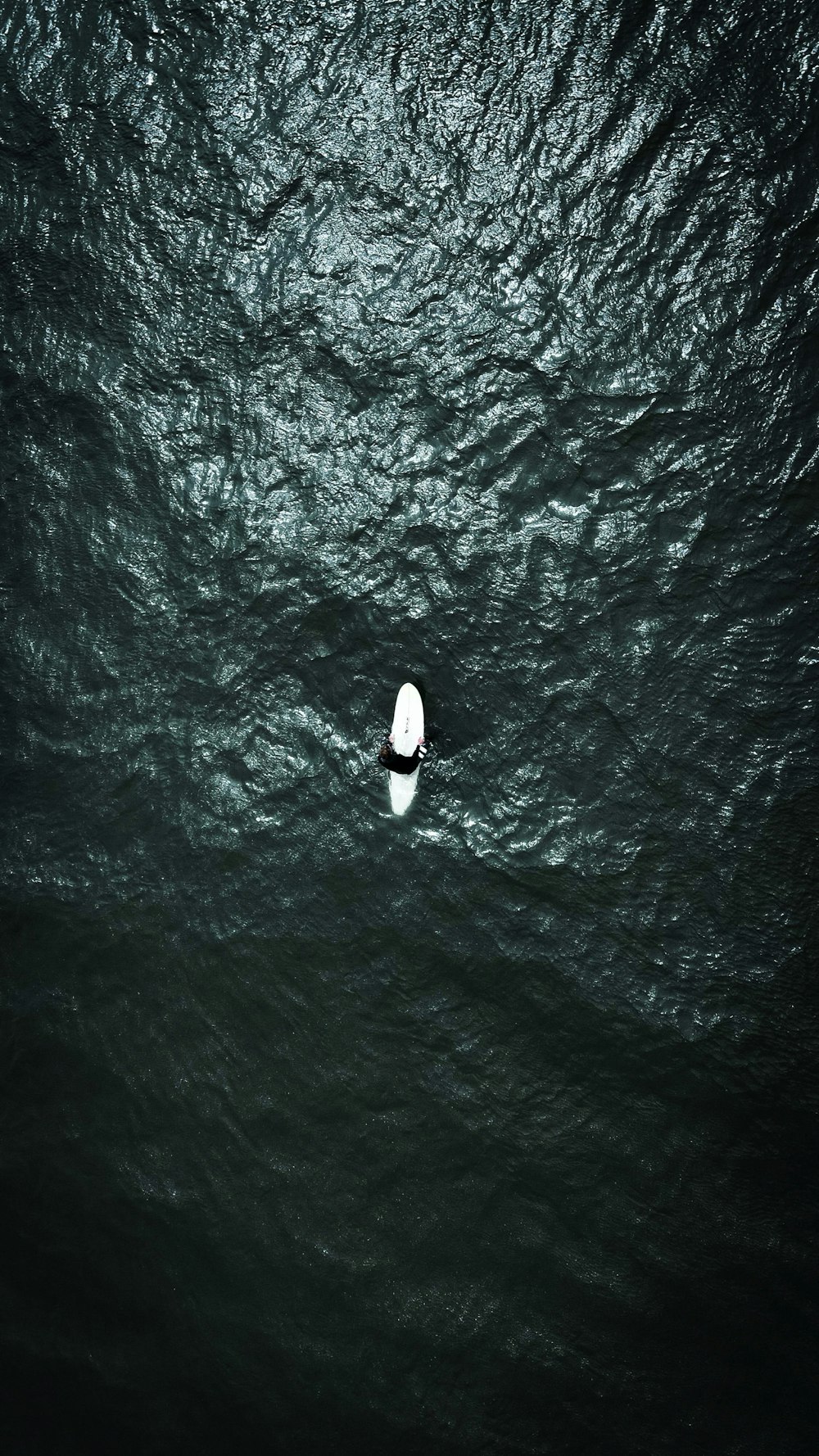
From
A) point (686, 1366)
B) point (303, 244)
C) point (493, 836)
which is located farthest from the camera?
point (303, 244)

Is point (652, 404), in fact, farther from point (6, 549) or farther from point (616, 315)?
point (6, 549)

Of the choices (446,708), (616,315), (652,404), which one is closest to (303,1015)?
(446,708)

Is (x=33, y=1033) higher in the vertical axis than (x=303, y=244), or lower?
lower
